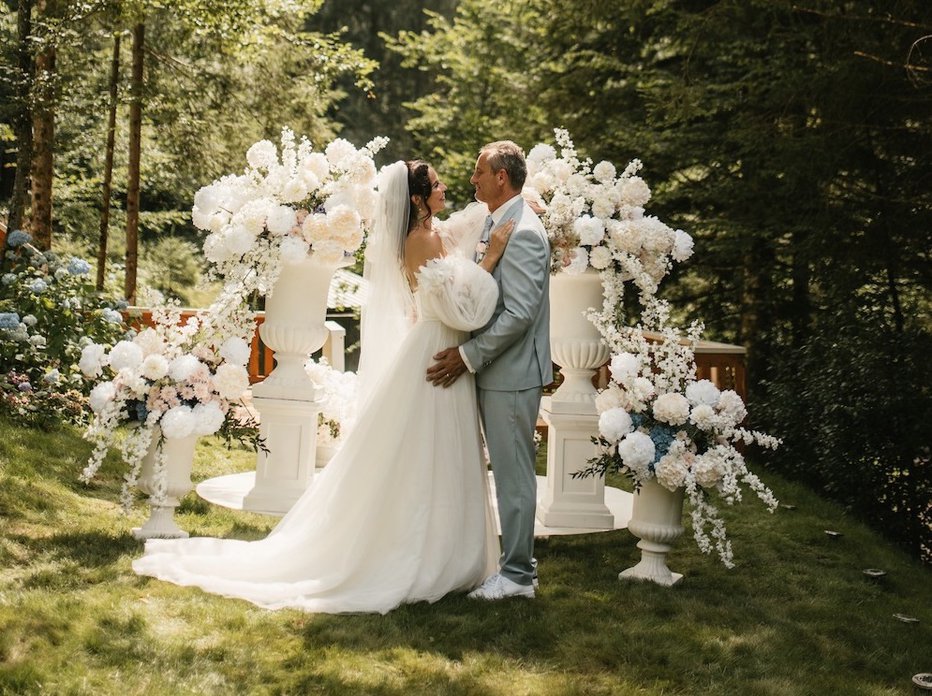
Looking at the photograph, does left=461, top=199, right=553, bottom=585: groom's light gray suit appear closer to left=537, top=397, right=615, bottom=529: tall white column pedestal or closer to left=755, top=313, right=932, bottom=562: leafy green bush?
left=537, top=397, right=615, bottom=529: tall white column pedestal

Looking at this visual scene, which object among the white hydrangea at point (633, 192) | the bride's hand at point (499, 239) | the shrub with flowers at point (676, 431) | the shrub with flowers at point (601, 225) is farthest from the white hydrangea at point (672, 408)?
the white hydrangea at point (633, 192)

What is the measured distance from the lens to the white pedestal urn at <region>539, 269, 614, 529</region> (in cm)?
610

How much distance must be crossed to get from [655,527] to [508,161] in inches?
74.9

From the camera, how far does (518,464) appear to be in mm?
4648

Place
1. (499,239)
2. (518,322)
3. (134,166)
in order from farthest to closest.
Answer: (134,166) → (499,239) → (518,322)

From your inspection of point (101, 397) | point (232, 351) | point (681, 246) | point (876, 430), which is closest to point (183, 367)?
point (232, 351)

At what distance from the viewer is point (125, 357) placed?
4.95m

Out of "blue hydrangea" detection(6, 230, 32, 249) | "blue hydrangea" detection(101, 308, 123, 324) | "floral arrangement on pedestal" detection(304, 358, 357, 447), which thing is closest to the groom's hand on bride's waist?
"floral arrangement on pedestal" detection(304, 358, 357, 447)

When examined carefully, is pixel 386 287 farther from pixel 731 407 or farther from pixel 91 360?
pixel 731 407

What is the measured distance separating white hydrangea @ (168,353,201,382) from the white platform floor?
1330 mm

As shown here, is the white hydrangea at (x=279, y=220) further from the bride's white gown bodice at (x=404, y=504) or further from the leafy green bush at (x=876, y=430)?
the leafy green bush at (x=876, y=430)

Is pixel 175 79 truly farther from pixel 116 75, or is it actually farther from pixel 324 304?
pixel 324 304

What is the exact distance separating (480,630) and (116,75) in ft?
31.4

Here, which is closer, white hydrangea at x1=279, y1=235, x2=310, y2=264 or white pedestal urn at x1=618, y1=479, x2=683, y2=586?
white pedestal urn at x1=618, y1=479, x2=683, y2=586
